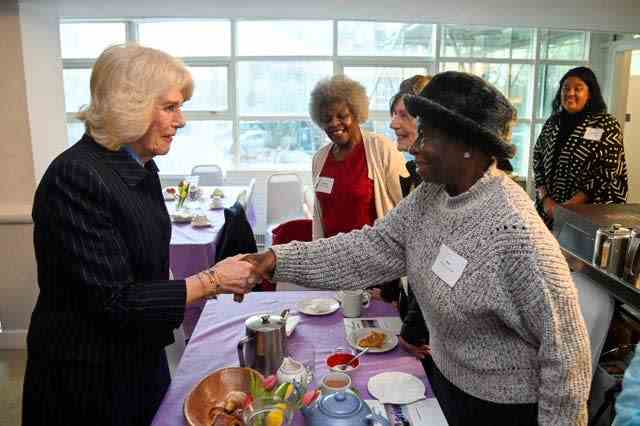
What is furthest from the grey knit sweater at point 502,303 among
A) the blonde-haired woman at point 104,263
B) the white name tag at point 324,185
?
the white name tag at point 324,185

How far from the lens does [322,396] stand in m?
1.28

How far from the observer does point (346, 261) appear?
1679 millimetres

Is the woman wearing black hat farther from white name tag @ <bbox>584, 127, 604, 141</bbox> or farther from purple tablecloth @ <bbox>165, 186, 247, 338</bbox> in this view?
white name tag @ <bbox>584, 127, 604, 141</bbox>

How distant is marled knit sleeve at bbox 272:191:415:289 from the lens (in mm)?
1661

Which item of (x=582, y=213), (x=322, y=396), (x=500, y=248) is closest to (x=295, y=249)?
(x=322, y=396)

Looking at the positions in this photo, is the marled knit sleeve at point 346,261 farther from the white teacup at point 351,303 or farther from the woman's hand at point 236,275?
the white teacup at point 351,303

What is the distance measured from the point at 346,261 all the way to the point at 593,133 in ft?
8.55

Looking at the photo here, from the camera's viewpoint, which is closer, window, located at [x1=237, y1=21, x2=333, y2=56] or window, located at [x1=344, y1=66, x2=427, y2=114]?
window, located at [x1=237, y1=21, x2=333, y2=56]

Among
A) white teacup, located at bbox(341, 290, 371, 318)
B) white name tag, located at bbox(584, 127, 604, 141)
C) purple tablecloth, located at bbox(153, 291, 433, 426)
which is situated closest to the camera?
purple tablecloth, located at bbox(153, 291, 433, 426)

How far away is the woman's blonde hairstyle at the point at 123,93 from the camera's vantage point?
1351mm

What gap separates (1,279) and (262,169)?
3.44 m

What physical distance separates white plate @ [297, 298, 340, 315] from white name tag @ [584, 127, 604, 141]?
244cm

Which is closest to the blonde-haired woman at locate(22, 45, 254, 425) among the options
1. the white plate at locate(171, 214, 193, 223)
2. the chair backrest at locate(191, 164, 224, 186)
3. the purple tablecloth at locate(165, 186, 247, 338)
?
the purple tablecloth at locate(165, 186, 247, 338)

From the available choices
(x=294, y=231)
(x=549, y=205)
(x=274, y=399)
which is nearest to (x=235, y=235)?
(x=294, y=231)
